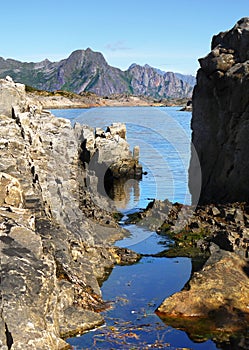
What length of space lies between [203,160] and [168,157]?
36.5 meters

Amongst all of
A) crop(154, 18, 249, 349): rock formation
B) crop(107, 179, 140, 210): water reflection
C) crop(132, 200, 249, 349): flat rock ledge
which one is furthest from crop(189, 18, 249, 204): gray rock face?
crop(107, 179, 140, 210): water reflection

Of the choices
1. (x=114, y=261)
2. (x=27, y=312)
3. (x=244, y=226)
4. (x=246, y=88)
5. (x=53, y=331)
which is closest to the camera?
(x=27, y=312)

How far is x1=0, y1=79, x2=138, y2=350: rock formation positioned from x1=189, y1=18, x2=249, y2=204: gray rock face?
845 cm

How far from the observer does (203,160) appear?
40688 millimetres

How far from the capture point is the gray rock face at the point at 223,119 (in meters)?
34.5

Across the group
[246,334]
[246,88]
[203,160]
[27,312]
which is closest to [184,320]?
[246,334]

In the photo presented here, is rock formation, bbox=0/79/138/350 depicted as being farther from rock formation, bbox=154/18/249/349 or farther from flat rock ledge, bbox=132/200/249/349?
rock formation, bbox=154/18/249/349

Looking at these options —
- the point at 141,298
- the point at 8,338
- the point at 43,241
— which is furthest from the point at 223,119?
the point at 8,338

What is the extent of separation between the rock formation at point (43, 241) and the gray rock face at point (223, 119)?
333 inches

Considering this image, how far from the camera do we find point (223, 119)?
38.0 meters

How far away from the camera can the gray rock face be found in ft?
113

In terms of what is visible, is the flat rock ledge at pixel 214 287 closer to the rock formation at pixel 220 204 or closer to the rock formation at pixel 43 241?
the rock formation at pixel 220 204

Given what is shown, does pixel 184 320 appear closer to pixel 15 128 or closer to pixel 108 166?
pixel 15 128

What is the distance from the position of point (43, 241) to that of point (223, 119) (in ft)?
77.2
